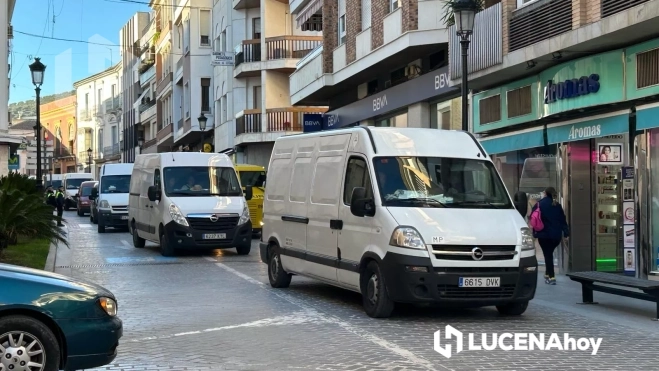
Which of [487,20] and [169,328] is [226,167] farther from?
[169,328]

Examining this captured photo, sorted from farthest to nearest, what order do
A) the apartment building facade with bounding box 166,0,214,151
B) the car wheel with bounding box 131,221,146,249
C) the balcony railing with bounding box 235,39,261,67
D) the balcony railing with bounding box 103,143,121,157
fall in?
the balcony railing with bounding box 103,143,121,157 < the apartment building facade with bounding box 166,0,214,151 < the balcony railing with bounding box 235,39,261,67 < the car wheel with bounding box 131,221,146,249

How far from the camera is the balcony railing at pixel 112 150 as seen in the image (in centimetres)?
10049

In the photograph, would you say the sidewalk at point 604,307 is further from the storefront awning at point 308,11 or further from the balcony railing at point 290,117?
the balcony railing at point 290,117

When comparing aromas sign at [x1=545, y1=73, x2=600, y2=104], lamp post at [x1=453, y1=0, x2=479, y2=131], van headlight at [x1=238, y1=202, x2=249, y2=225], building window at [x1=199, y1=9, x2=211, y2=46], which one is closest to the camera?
aromas sign at [x1=545, y1=73, x2=600, y2=104]

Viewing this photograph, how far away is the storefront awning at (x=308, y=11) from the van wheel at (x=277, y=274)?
1902 cm

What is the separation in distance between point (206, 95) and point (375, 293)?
45557 mm

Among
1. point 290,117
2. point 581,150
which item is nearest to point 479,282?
point 581,150

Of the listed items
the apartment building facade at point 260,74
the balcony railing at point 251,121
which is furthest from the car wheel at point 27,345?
the balcony railing at point 251,121

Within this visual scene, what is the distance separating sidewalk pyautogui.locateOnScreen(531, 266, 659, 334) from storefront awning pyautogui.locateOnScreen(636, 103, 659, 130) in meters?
2.79

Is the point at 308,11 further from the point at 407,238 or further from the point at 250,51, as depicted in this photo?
the point at 407,238

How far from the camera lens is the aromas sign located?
56.4 ft

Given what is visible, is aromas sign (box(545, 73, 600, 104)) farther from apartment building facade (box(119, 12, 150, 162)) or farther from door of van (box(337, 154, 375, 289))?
apartment building facade (box(119, 12, 150, 162))

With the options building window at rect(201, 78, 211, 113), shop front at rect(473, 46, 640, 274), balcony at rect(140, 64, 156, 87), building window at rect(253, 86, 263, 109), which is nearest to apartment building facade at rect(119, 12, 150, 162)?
balcony at rect(140, 64, 156, 87)

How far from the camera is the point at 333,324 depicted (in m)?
10.9
